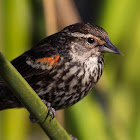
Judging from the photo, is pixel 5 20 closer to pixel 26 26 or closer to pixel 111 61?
pixel 26 26

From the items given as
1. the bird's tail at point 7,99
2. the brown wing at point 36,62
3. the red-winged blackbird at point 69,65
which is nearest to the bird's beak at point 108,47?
the red-winged blackbird at point 69,65

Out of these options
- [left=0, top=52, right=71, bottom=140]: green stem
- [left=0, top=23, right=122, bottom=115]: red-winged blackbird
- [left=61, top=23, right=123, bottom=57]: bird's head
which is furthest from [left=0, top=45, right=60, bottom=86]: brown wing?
[left=0, top=52, right=71, bottom=140]: green stem

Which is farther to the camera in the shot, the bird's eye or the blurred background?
the bird's eye

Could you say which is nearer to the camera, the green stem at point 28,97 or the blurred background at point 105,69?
the green stem at point 28,97

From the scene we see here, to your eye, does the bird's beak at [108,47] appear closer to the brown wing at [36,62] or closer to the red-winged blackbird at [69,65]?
the red-winged blackbird at [69,65]

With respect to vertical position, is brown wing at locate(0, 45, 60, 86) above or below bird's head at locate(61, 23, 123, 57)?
below

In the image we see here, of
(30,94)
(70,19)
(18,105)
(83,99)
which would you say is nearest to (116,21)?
(70,19)

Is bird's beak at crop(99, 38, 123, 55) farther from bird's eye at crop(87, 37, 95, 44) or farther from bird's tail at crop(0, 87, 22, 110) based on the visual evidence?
bird's tail at crop(0, 87, 22, 110)
